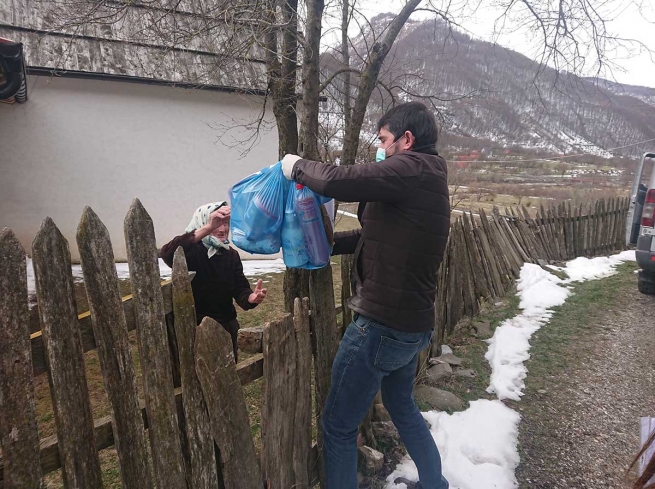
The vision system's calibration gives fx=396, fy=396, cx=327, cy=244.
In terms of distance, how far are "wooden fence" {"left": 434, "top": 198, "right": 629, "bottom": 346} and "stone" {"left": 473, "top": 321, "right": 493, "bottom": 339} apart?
215 mm

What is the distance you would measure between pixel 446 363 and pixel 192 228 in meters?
2.56

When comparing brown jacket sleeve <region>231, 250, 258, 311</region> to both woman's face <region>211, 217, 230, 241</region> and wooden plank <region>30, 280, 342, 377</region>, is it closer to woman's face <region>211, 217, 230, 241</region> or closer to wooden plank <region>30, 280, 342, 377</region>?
woman's face <region>211, 217, 230, 241</region>

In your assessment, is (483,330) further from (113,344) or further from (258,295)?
(113,344)

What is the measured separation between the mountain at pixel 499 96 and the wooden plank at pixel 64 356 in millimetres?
4190

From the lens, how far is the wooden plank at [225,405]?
4.97ft

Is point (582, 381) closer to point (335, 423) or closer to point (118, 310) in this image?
point (335, 423)

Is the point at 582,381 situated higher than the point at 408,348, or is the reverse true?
the point at 408,348

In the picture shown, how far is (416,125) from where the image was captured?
1700mm

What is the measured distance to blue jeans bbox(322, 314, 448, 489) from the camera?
1791 mm

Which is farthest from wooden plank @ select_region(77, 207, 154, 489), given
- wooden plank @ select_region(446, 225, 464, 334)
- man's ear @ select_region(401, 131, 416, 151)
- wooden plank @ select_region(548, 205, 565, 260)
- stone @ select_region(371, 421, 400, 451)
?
wooden plank @ select_region(548, 205, 565, 260)

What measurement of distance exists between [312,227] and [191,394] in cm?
85

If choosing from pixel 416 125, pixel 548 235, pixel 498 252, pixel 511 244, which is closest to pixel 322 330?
pixel 416 125

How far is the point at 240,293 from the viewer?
2.52 meters

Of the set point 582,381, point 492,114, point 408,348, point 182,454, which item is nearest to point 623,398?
point 582,381
